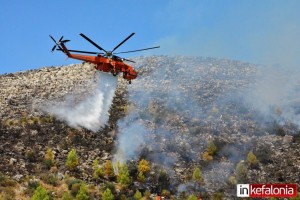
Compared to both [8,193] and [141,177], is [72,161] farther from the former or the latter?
[8,193]

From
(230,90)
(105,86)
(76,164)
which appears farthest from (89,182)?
(230,90)

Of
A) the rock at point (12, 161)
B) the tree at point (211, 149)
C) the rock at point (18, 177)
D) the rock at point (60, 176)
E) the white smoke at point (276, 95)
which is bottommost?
the rock at point (18, 177)

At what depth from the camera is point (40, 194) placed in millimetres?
58688

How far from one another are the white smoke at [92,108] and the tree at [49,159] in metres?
8.67

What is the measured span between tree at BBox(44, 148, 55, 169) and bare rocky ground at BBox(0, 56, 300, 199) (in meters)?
0.89

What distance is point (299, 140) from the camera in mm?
82812

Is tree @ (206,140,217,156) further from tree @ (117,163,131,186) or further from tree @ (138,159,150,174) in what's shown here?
tree @ (117,163,131,186)

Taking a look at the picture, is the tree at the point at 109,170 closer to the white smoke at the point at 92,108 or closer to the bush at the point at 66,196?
the white smoke at the point at 92,108

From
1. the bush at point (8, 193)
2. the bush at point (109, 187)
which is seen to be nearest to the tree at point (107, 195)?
the bush at point (109, 187)

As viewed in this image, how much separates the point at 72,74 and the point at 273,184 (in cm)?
5410

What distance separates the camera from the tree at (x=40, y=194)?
58.0 m

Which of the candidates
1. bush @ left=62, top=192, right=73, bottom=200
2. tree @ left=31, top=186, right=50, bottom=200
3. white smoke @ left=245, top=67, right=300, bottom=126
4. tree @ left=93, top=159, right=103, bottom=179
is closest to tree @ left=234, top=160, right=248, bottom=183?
tree @ left=93, top=159, right=103, bottom=179

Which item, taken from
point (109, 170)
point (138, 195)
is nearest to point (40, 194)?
point (138, 195)

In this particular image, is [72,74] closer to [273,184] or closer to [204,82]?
[204,82]
